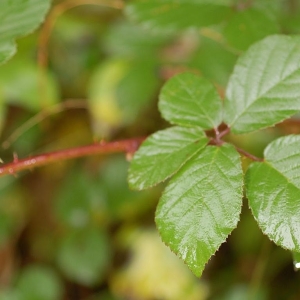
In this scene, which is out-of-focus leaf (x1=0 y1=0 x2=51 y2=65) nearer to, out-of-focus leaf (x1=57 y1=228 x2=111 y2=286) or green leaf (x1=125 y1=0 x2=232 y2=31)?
green leaf (x1=125 y1=0 x2=232 y2=31)

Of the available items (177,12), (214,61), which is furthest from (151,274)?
(177,12)

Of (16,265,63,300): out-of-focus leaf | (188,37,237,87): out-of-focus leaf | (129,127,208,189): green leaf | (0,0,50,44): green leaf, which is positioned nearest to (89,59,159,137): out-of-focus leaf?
(188,37,237,87): out-of-focus leaf

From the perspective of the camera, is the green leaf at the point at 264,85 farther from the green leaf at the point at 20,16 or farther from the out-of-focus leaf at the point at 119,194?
the out-of-focus leaf at the point at 119,194

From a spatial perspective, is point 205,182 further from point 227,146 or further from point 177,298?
point 177,298

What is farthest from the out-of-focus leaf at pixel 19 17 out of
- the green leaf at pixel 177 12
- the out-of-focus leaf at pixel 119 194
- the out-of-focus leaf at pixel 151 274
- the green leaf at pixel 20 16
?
the out-of-focus leaf at pixel 151 274

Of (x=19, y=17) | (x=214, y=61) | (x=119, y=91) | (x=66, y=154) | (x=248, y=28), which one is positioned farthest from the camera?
(x=119, y=91)

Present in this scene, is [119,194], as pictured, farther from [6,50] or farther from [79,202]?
[6,50]
